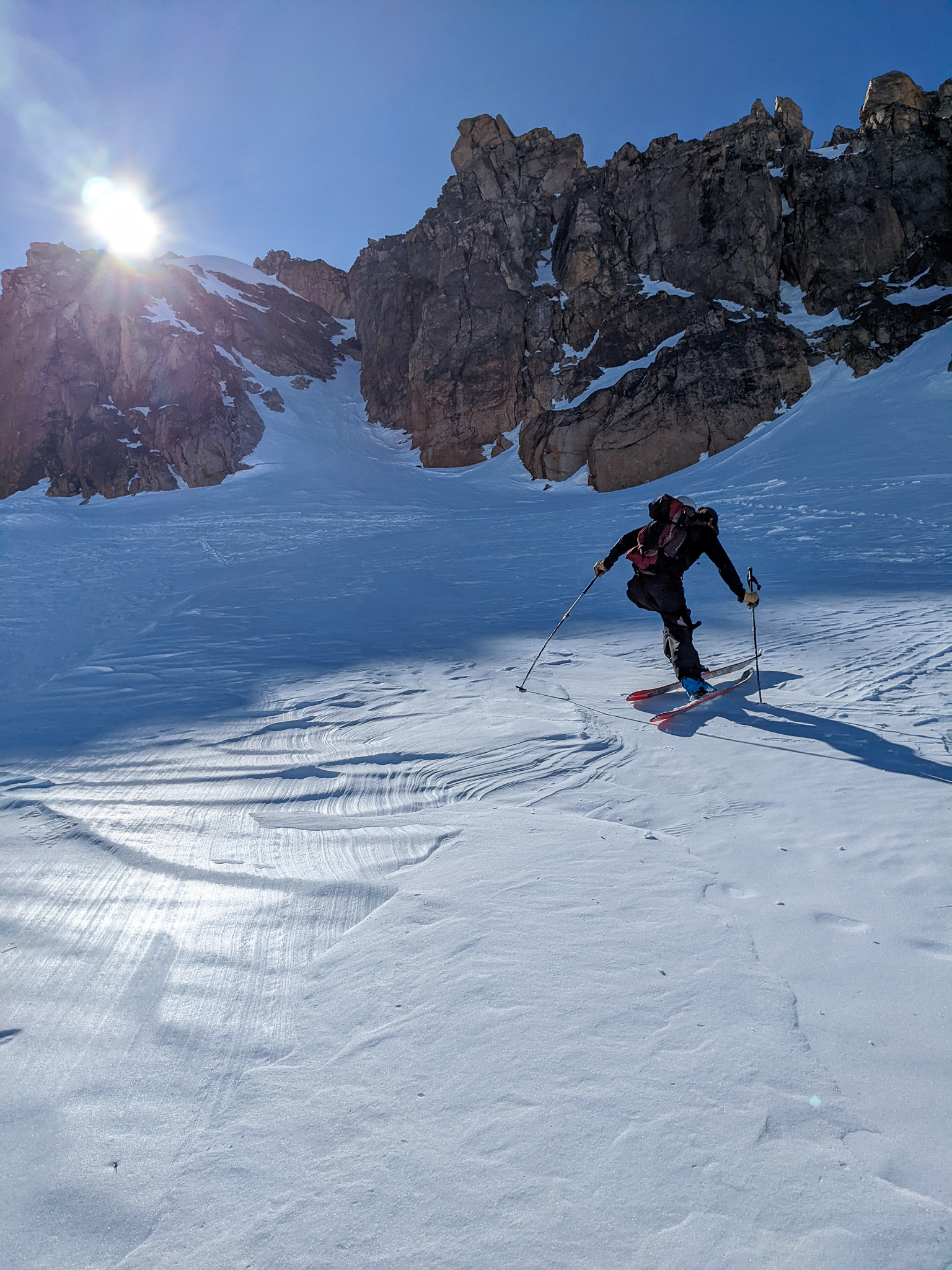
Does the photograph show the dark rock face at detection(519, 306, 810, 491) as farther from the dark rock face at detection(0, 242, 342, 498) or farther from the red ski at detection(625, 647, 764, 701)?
the red ski at detection(625, 647, 764, 701)

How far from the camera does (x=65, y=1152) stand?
1.61m

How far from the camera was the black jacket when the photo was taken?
5.01 m

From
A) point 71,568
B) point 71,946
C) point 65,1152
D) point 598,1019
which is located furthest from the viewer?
point 71,568

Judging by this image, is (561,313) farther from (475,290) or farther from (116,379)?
(116,379)

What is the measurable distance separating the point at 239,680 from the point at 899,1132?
18.8 feet

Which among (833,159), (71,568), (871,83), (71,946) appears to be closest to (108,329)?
(71,568)

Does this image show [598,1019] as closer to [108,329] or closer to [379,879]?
[379,879]

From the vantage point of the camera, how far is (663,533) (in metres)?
5.27

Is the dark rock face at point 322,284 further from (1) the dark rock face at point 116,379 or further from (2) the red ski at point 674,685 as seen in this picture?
(2) the red ski at point 674,685

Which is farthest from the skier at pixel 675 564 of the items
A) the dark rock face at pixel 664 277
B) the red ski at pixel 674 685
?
the dark rock face at pixel 664 277

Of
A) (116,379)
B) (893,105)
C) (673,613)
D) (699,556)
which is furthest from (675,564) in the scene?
(116,379)

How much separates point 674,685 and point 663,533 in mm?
1220

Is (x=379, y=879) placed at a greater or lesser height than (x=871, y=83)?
lesser

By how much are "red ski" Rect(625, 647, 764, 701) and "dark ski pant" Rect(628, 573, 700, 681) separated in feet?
0.43
